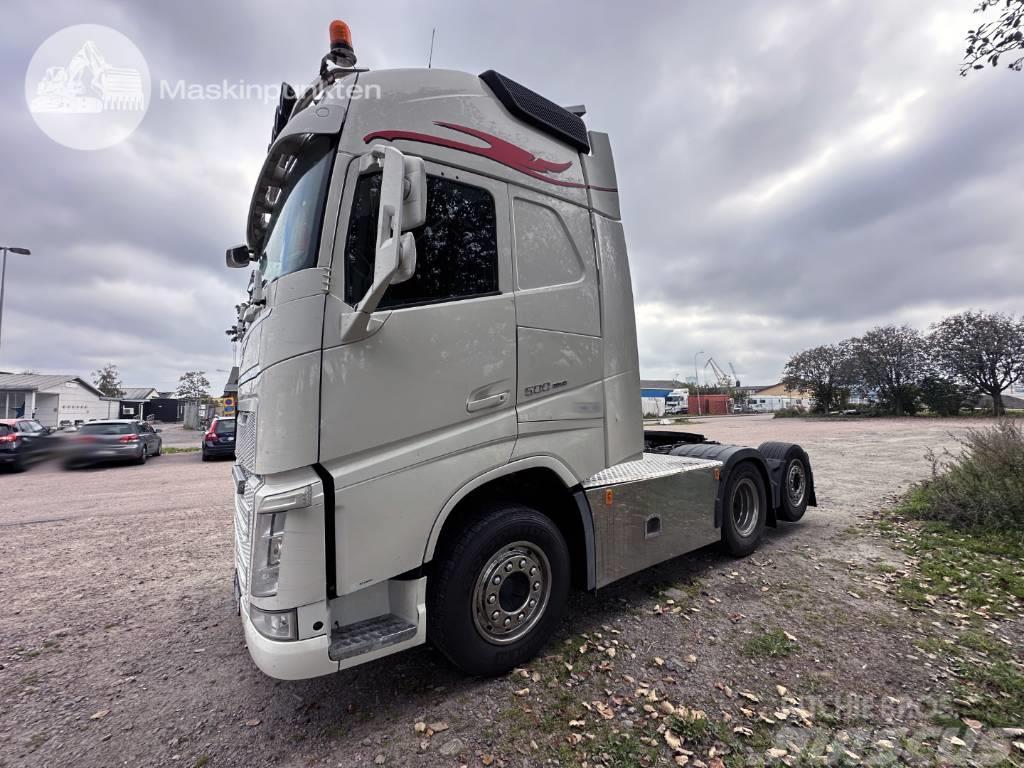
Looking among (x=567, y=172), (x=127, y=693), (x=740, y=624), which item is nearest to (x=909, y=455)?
(x=740, y=624)

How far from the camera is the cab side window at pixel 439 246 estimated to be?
8.73 ft

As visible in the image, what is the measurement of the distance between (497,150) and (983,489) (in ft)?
23.2

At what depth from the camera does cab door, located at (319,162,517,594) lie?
257 cm

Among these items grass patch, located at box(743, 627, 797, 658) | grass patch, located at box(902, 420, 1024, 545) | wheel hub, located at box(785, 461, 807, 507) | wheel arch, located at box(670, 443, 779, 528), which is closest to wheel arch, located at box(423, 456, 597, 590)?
grass patch, located at box(743, 627, 797, 658)

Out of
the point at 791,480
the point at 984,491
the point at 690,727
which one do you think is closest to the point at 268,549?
the point at 690,727

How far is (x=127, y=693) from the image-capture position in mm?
3113

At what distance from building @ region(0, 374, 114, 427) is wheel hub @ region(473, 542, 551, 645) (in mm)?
2122

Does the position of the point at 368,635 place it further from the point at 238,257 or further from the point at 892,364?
the point at 892,364

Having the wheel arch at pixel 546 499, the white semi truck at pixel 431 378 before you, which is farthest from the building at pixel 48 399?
the wheel arch at pixel 546 499

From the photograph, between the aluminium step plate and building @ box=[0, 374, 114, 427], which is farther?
the aluminium step plate

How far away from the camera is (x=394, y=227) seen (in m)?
2.36

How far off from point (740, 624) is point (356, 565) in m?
2.93

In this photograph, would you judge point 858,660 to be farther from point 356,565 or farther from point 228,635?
point 228,635

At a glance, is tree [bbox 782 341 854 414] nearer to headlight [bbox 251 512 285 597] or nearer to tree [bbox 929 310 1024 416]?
tree [bbox 929 310 1024 416]
